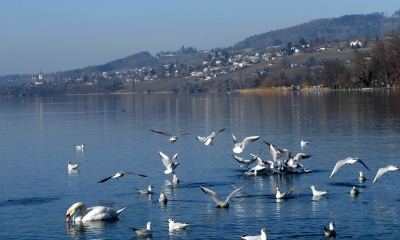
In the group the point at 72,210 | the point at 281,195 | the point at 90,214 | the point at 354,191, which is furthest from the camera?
the point at 354,191

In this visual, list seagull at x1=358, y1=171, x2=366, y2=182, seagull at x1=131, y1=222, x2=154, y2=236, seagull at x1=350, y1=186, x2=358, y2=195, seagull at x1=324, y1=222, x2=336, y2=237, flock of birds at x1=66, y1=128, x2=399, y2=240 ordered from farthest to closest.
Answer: seagull at x1=358, y1=171, x2=366, y2=182 < seagull at x1=350, y1=186, x2=358, y2=195 < flock of birds at x1=66, y1=128, x2=399, y2=240 < seagull at x1=131, y1=222, x2=154, y2=236 < seagull at x1=324, y1=222, x2=336, y2=237

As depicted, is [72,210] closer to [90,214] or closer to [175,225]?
[90,214]

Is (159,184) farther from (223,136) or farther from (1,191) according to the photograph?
(223,136)

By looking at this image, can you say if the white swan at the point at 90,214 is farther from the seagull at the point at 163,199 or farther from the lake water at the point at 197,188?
the seagull at the point at 163,199

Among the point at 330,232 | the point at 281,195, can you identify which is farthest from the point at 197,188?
the point at 330,232

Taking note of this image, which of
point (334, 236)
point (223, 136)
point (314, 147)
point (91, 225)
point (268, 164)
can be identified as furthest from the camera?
point (223, 136)

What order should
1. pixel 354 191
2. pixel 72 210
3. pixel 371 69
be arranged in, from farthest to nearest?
pixel 371 69 < pixel 354 191 < pixel 72 210

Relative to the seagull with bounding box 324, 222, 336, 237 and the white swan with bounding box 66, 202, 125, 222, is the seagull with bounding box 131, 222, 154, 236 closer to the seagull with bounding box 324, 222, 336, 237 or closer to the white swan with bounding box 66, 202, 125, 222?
the white swan with bounding box 66, 202, 125, 222

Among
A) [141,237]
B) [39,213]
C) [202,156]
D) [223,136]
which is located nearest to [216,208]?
[141,237]

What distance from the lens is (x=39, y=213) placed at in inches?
719

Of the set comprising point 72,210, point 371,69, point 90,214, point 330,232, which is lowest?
point 330,232

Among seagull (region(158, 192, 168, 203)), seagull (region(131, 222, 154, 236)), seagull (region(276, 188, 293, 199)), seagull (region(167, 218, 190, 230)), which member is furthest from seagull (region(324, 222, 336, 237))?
seagull (region(158, 192, 168, 203))

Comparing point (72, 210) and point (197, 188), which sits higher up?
point (72, 210)

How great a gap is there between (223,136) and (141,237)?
73.2 feet
